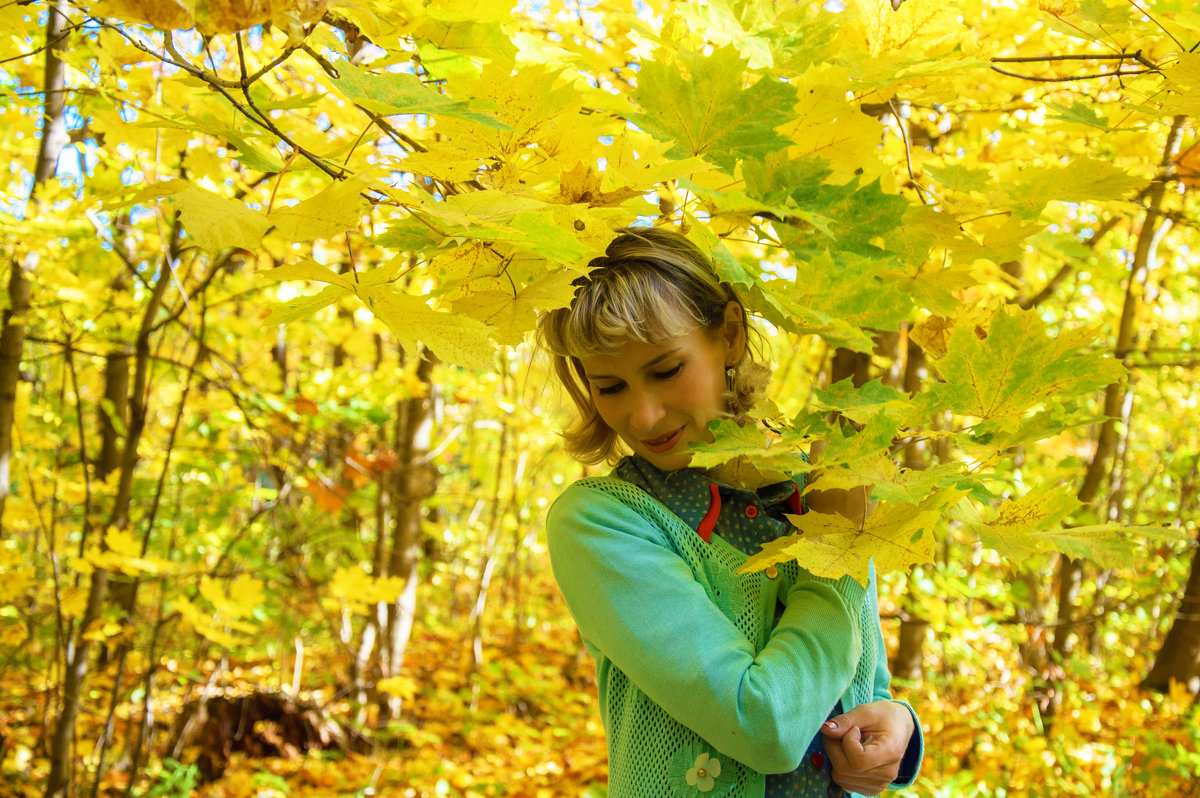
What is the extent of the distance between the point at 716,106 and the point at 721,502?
0.62 m

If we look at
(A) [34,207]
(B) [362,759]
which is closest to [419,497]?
(B) [362,759]

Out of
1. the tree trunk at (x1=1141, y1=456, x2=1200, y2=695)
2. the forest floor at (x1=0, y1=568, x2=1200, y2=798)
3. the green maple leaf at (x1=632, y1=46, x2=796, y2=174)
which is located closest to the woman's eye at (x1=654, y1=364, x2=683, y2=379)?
the green maple leaf at (x1=632, y1=46, x2=796, y2=174)

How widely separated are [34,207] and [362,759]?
3.21m

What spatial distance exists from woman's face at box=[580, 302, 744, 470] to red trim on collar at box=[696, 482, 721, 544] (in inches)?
2.8

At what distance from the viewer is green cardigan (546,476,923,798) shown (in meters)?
0.92

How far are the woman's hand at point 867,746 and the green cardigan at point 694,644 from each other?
61mm

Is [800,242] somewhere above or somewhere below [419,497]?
above

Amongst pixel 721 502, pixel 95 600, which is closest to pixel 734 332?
pixel 721 502

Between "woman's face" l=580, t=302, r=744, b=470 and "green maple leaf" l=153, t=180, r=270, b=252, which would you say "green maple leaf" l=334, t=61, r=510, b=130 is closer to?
"green maple leaf" l=153, t=180, r=270, b=252

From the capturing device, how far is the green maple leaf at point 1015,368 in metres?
0.76

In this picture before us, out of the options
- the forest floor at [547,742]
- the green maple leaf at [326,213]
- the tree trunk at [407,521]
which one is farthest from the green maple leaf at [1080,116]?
the tree trunk at [407,521]

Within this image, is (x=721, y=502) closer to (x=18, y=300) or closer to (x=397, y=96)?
(x=397, y=96)

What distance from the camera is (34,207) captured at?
209 cm

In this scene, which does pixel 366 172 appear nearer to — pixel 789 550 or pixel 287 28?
pixel 287 28
